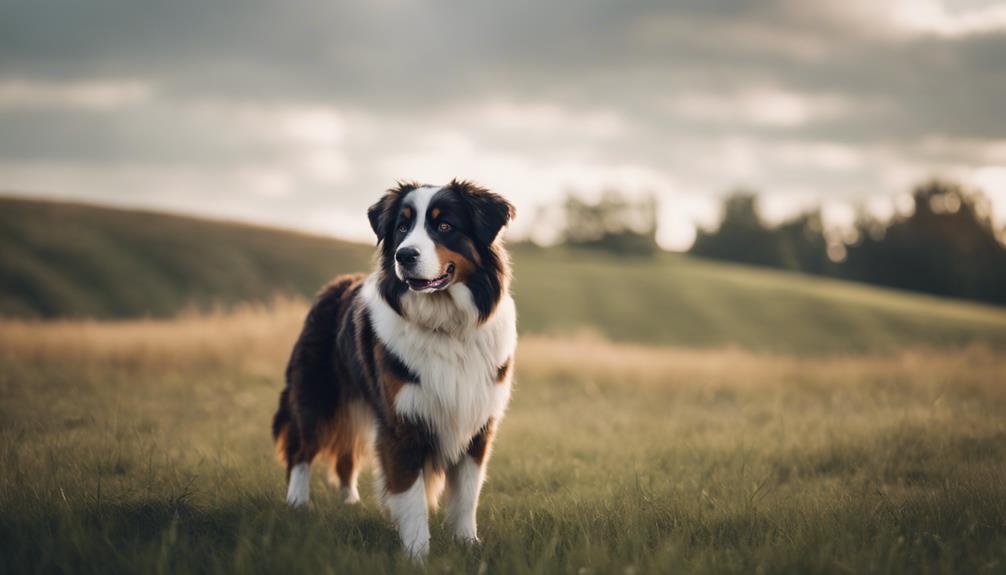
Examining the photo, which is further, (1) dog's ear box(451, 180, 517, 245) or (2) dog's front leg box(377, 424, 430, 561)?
(1) dog's ear box(451, 180, 517, 245)

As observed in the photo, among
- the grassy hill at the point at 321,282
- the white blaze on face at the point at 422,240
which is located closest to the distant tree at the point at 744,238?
the grassy hill at the point at 321,282

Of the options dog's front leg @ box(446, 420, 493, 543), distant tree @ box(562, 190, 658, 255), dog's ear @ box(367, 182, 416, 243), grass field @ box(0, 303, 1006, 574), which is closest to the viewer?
grass field @ box(0, 303, 1006, 574)

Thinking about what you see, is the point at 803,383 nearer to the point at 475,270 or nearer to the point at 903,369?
the point at 903,369

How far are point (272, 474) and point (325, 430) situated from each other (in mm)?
830

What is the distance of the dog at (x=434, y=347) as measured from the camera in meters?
4.00

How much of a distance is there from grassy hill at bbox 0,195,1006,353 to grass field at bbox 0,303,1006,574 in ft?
79.2

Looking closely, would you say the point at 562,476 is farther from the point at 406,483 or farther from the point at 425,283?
the point at 425,283

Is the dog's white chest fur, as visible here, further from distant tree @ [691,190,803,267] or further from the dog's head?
distant tree @ [691,190,803,267]

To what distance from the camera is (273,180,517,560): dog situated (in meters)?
4.00

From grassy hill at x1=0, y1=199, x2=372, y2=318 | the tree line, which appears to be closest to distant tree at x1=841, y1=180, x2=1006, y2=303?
the tree line

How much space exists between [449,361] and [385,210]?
1214 mm

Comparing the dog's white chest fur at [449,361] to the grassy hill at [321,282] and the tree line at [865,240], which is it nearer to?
the grassy hill at [321,282]

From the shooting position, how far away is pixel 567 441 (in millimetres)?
6973

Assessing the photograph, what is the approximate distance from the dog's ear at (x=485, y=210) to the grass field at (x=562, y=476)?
1929mm
